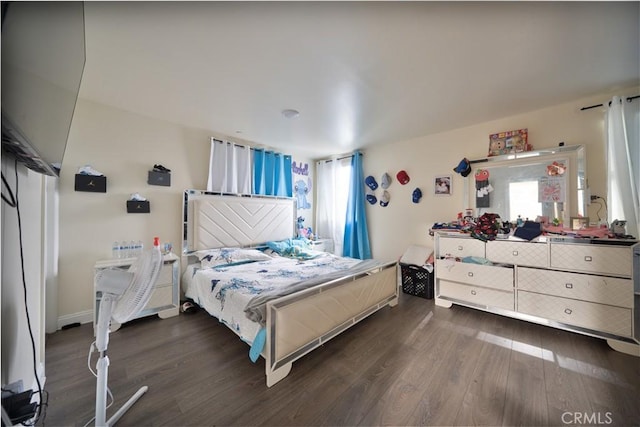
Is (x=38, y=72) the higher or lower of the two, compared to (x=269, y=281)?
higher

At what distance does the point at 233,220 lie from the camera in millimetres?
3564

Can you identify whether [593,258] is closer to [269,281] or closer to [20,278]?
[269,281]

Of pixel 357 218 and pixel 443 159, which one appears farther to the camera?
→ pixel 357 218

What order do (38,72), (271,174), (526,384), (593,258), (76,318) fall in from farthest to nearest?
(271,174) < (76,318) < (593,258) < (526,384) < (38,72)

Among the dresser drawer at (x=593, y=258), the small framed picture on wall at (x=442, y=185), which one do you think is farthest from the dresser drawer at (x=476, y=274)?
the small framed picture on wall at (x=442, y=185)

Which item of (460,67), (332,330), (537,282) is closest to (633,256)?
(537,282)

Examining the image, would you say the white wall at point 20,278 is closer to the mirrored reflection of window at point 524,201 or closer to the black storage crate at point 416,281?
the black storage crate at point 416,281

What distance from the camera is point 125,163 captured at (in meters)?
2.80

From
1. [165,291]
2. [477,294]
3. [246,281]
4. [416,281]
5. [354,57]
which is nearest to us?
[354,57]

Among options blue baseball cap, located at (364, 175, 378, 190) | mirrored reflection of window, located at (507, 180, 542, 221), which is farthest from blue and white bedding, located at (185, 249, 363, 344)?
mirrored reflection of window, located at (507, 180, 542, 221)

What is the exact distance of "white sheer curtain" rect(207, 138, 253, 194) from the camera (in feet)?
11.5

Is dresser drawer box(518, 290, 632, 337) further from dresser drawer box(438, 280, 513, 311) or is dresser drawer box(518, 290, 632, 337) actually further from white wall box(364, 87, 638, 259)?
white wall box(364, 87, 638, 259)

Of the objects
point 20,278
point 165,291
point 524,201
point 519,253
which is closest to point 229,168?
point 165,291

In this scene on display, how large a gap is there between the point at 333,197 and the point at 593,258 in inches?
142
